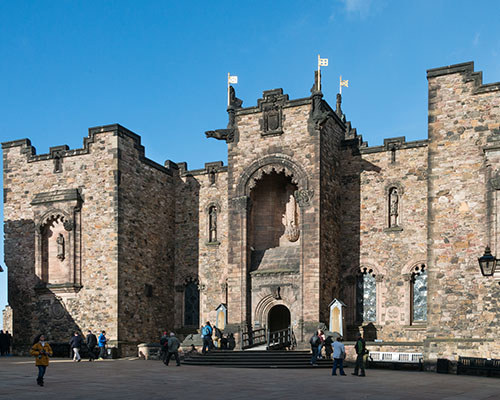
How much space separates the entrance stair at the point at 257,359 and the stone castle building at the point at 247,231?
2534mm

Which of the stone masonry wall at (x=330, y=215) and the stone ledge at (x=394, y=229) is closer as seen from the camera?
the stone masonry wall at (x=330, y=215)

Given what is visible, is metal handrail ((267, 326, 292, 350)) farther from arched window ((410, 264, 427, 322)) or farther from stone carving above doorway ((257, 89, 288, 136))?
stone carving above doorway ((257, 89, 288, 136))

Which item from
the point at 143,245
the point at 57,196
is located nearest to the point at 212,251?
the point at 143,245

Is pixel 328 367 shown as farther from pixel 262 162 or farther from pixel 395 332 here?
pixel 262 162

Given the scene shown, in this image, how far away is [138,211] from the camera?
30.0m

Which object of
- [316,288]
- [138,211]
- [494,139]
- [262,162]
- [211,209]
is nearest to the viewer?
[494,139]

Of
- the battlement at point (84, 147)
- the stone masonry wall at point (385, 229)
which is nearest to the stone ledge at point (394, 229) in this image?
the stone masonry wall at point (385, 229)

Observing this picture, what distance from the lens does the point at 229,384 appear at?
617 inches

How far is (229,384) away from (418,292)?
13.6 metres

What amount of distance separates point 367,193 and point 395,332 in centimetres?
641

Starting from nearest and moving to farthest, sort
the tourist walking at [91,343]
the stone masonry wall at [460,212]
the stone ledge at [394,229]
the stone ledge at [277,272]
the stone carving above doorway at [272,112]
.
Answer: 1. the stone masonry wall at [460,212]
2. the tourist walking at [91,343]
3. the stone ledge at [277,272]
4. the stone ledge at [394,229]
5. the stone carving above doorway at [272,112]

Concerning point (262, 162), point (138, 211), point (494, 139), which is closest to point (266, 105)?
point (262, 162)

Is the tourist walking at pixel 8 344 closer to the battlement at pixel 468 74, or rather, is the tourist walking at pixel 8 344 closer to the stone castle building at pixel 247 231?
the stone castle building at pixel 247 231

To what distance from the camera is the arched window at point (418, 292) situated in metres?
26.4
